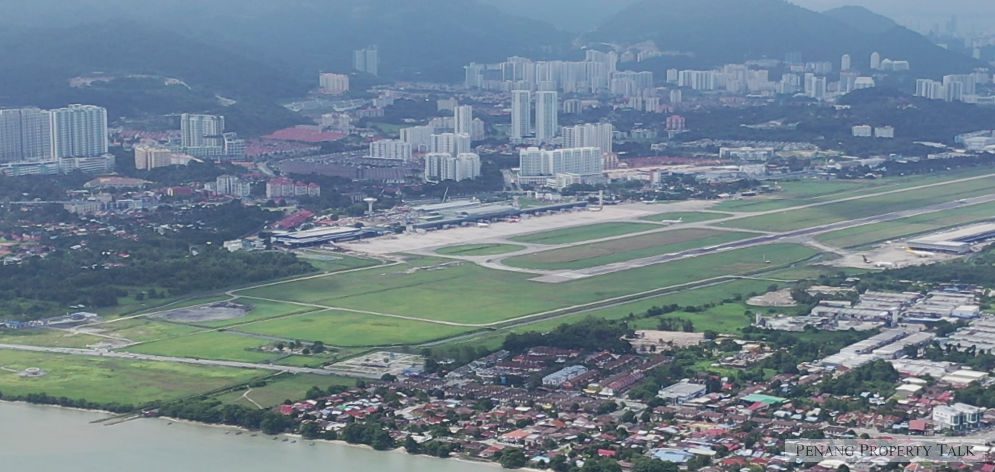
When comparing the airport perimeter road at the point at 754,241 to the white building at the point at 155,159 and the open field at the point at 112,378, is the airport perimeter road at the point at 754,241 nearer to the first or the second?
the open field at the point at 112,378

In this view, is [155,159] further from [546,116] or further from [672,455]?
[672,455]

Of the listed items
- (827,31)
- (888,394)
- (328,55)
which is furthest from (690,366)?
(827,31)

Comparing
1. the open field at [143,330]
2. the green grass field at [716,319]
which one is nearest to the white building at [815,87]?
the green grass field at [716,319]

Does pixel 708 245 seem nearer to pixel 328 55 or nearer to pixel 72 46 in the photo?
pixel 72 46

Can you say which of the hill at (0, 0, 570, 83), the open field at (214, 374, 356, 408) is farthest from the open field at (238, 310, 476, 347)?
the hill at (0, 0, 570, 83)

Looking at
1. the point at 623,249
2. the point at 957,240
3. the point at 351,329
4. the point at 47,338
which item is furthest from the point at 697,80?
the point at 47,338
